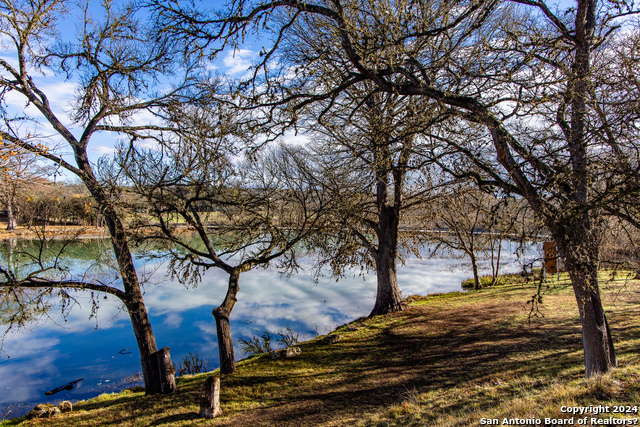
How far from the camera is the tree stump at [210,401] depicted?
6.35m

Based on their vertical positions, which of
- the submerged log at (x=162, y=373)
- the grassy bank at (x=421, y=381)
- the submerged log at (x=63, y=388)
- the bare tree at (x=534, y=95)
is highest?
the bare tree at (x=534, y=95)

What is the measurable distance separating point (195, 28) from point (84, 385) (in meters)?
11.1

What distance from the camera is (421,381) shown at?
689cm

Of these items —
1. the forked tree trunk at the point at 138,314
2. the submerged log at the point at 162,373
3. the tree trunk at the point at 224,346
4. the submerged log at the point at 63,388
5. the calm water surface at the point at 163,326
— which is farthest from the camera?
the calm water surface at the point at 163,326

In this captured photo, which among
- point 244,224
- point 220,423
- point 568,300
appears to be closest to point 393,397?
point 220,423

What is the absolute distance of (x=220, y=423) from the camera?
615cm

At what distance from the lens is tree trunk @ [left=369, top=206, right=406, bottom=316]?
490 inches

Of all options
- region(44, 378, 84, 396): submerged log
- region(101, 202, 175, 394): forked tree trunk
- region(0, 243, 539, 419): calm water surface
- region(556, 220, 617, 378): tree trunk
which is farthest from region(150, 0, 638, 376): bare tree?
region(44, 378, 84, 396): submerged log

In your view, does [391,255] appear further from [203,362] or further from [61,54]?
[61,54]

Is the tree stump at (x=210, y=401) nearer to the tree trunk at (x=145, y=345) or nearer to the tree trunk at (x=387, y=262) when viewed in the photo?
the tree trunk at (x=145, y=345)

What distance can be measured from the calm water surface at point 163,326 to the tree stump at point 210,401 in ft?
11.1

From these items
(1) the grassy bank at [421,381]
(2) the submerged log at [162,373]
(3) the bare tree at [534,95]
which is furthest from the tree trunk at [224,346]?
(3) the bare tree at [534,95]

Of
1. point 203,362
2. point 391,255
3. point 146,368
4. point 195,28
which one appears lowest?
point 203,362

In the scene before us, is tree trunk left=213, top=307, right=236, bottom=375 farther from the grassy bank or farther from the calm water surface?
the calm water surface
